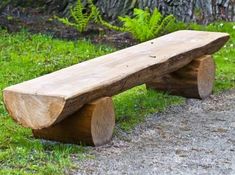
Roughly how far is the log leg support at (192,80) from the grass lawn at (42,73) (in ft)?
0.33

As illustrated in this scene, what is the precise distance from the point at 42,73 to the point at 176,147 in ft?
8.53

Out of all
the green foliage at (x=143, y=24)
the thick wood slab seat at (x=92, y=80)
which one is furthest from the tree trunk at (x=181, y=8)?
the thick wood slab seat at (x=92, y=80)

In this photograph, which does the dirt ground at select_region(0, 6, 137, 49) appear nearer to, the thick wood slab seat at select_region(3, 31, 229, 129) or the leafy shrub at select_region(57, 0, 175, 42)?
the leafy shrub at select_region(57, 0, 175, 42)

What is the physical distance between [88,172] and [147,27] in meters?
4.50

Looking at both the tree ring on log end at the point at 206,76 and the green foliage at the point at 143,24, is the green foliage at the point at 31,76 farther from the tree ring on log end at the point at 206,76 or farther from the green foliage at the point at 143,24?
the tree ring on log end at the point at 206,76

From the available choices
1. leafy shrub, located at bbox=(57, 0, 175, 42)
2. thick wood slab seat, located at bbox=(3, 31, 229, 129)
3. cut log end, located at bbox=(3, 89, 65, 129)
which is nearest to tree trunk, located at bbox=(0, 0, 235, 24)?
leafy shrub, located at bbox=(57, 0, 175, 42)

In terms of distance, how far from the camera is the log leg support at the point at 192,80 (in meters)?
7.11

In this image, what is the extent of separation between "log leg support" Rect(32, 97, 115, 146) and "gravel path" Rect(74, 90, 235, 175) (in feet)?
0.35

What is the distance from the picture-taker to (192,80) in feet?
23.6

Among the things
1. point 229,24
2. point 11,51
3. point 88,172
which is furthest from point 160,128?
point 229,24

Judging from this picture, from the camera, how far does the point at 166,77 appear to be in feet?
24.1

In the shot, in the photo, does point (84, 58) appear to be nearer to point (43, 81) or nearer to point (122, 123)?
point (122, 123)

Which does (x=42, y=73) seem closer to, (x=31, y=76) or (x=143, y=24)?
(x=31, y=76)

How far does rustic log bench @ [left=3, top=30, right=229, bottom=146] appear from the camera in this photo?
506 cm
